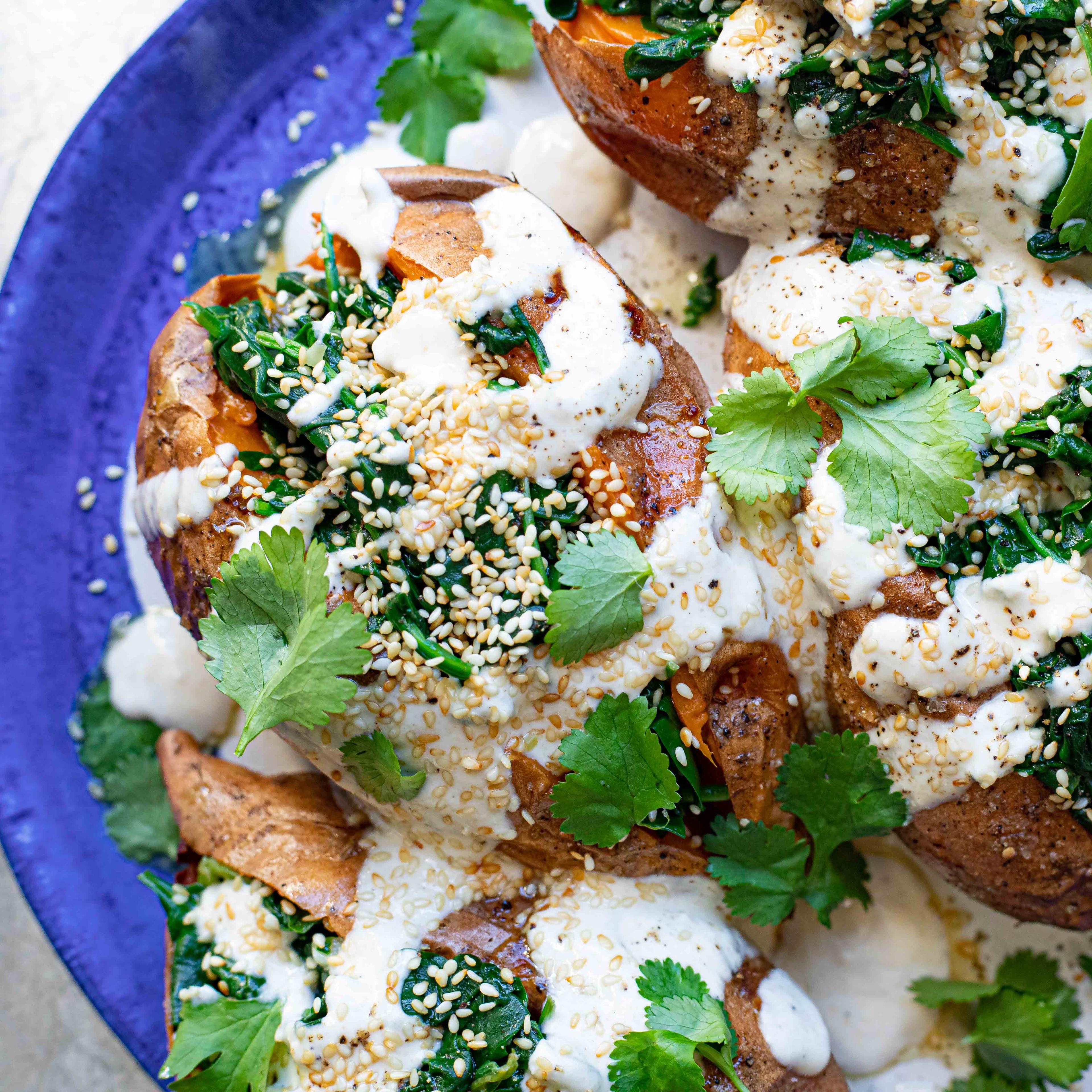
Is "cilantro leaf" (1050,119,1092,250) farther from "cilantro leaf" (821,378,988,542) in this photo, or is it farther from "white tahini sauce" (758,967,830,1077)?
"white tahini sauce" (758,967,830,1077)

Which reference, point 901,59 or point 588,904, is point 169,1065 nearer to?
point 588,904

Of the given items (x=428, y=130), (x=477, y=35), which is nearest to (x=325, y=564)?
(x=428, y=130)

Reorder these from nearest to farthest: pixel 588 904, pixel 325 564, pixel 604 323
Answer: pixel 325 564 < pixel 604 323 < pixel 588 904

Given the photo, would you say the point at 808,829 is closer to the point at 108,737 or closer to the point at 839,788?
the point at 839,788

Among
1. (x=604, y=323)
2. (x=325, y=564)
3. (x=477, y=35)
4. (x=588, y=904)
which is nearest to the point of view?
(x=325, y=564)

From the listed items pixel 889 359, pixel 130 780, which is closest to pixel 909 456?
pixel 889 359

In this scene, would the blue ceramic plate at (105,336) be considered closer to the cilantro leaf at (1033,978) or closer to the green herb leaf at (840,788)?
the green herb leaf at (840,788)

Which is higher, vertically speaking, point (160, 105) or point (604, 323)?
point (160, 105)
